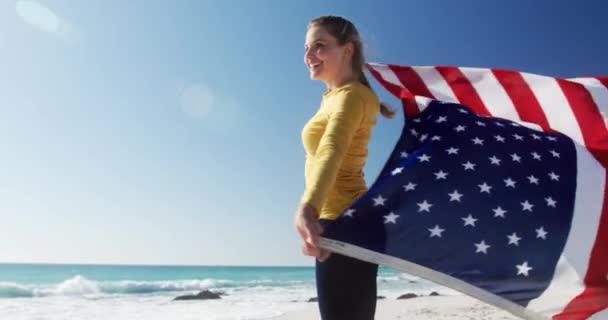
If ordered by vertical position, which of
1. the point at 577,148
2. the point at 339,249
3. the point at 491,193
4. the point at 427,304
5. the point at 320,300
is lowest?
the point at 427,304

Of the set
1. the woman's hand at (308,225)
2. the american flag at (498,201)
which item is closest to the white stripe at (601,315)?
the american flag at (498,201)

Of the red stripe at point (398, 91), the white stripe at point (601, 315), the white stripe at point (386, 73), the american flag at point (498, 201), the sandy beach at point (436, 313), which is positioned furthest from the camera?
the sandy beach at point (436, 313)

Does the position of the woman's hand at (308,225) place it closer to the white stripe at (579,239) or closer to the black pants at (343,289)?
the black pants at (343,289)

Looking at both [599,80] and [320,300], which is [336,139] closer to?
[320,300]

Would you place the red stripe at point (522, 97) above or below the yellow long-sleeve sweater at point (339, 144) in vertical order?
above

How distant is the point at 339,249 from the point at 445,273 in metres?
0.62

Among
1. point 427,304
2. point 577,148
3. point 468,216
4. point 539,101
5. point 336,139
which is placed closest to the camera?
point 336,139

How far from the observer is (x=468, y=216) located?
7.29ft

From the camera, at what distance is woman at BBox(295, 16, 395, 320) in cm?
148

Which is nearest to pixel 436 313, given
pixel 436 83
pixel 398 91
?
pixel 436 83

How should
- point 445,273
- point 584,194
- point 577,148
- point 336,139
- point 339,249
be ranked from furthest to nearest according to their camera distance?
point 577,148 < point 584,194 < point 445,273 < point 339,249 < point 336,139

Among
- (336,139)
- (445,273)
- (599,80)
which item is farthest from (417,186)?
(599,80)

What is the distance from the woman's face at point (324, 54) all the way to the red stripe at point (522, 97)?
1.52 m

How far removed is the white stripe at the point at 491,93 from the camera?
9.72 feet
